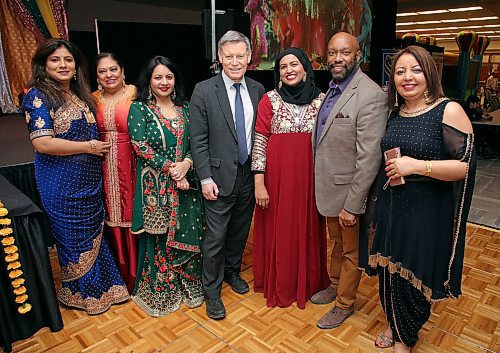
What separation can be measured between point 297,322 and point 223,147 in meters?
1.08

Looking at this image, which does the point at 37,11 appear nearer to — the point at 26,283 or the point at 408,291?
the point at 26,283

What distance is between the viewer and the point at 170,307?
232 centimetres

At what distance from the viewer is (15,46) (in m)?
3.38

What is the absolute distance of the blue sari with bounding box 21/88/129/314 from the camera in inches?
81.0

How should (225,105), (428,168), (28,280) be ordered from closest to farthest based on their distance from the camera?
1. (428,168)
2. (28,280)
3. (225,105)

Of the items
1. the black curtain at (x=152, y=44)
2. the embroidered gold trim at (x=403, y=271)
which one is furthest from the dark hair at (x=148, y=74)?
the black curtain at (x=152, y=44)

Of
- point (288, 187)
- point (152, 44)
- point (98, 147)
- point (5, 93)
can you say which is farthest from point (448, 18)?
point (98, 147)

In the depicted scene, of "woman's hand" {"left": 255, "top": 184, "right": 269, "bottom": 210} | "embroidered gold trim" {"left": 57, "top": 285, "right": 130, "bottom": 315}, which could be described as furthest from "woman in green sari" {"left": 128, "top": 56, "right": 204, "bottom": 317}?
"woman's hand" {"left": 255, "top": 184, "right": 269, "bottom": 210}

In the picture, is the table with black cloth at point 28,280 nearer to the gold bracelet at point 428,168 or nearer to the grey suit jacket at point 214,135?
the grey suit jacket at point 214,135

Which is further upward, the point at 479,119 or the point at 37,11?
the point at 37,11

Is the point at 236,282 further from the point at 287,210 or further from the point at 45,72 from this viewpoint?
the point at 45,72

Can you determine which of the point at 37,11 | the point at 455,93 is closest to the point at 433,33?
the point at 455,93

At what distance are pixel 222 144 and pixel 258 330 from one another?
105 cm

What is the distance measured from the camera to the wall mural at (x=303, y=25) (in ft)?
15.9
